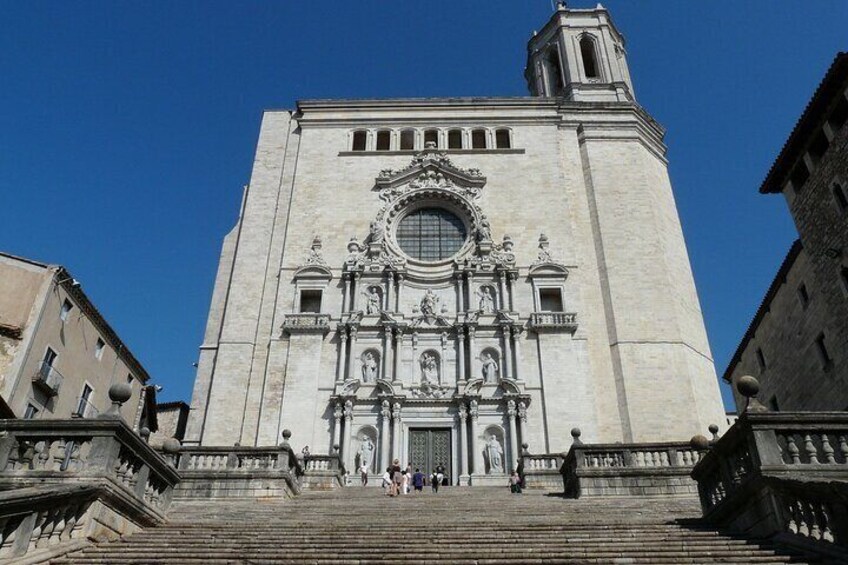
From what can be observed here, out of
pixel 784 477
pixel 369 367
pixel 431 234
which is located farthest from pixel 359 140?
pixel 784 477

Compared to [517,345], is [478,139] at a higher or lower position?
higher

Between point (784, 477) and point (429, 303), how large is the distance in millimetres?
17745

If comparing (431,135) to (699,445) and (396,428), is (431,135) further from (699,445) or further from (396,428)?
(699,445)

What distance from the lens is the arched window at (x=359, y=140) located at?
30.5 meters

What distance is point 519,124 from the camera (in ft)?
99.8

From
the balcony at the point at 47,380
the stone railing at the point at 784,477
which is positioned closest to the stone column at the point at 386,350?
the balcony at the point at 47,380

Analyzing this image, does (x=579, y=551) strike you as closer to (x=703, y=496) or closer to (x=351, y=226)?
(x=703, y=496)

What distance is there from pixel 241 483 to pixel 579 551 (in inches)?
359

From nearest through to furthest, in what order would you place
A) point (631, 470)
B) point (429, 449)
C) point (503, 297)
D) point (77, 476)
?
point (77, 476) → point (631, 470) → point (429, 449) → point (503, 297)

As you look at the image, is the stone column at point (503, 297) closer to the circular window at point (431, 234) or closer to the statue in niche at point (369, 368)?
the circular window at point (431, 234)

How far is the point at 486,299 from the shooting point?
24.8 metres

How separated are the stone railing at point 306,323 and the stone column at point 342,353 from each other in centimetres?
55

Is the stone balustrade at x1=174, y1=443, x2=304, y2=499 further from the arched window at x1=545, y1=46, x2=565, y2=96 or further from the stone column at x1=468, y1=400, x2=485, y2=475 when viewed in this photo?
the arched window at x1=545, y1=46, x2=565, y2=96

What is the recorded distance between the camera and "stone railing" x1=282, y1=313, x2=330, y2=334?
23812 mm
